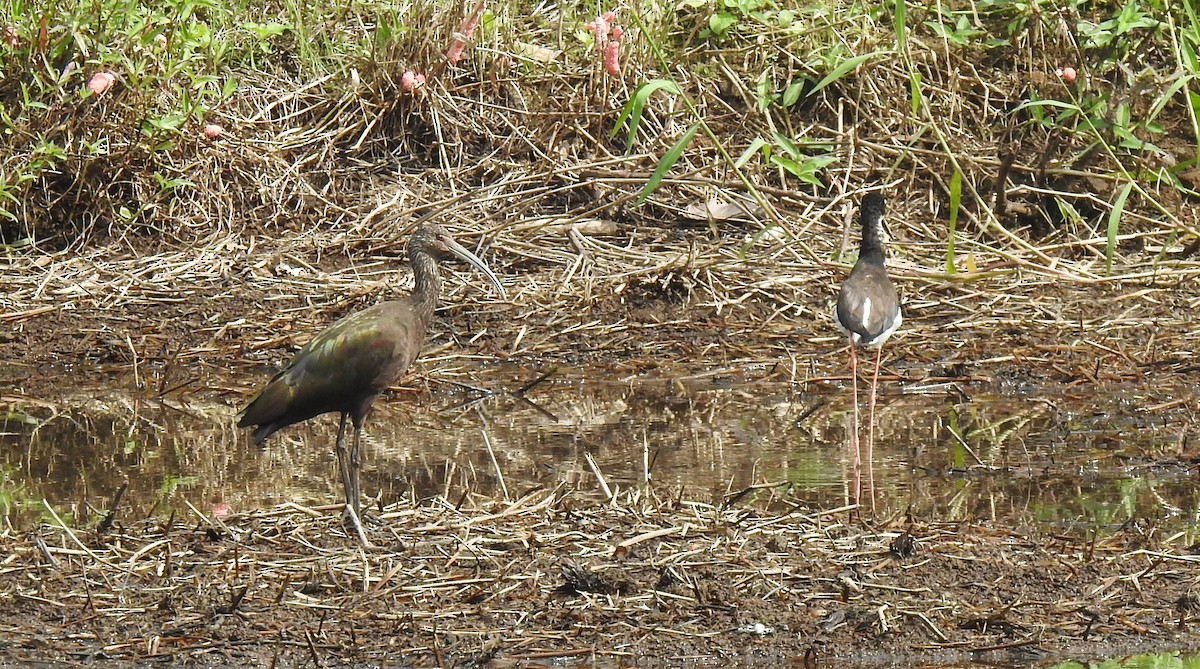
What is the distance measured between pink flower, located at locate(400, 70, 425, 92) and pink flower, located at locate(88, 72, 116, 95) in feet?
6.60

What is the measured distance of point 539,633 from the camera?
5129mm

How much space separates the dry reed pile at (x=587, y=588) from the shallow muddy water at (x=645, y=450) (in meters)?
0.45

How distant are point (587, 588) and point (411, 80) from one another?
6979 millimetres

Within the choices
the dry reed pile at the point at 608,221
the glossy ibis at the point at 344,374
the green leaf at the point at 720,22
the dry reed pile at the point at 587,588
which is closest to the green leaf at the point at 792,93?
the dry reed pile at the point at 608,221

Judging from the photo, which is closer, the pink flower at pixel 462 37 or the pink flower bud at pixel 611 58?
the pink flower bud at pixel 611 58

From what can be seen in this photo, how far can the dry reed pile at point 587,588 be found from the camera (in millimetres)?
5090

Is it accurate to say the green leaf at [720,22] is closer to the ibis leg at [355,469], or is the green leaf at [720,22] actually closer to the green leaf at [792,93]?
the green leaf at [792,93]

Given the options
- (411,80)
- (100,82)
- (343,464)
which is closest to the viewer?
(343,464)

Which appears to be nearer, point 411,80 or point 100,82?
point 100,82

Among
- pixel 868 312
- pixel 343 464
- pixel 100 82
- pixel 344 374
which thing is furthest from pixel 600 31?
pixel 343 464

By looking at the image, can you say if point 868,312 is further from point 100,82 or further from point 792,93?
point 100,82

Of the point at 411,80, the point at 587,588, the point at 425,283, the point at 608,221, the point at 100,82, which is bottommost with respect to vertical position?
the point at 608,221

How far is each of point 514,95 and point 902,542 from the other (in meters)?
7.11

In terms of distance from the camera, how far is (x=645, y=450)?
21.6 ft
